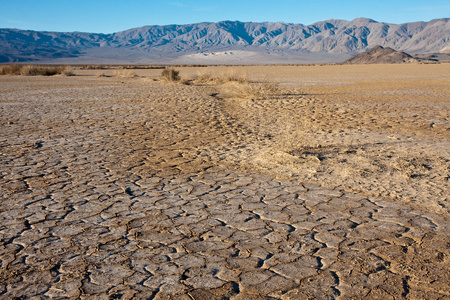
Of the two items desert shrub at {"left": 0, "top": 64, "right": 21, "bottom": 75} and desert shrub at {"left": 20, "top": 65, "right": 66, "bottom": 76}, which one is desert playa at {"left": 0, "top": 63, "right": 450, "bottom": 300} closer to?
desert shrub at {"left": 20, "top": 65, "right": 66, "bottom": 76}

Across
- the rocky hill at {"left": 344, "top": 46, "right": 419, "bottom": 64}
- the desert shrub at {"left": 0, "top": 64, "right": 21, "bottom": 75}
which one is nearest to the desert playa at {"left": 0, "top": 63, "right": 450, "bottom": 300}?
the desert shrub at {"left": 0, "top": 64, "right": 21, "bottom": 75}

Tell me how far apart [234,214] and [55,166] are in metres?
3.14

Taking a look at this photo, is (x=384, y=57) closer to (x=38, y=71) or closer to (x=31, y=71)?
(x=38, y=71)

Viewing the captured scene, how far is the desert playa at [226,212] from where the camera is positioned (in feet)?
A: 10.4

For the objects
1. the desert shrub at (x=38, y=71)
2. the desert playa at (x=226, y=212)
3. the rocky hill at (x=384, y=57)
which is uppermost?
the desert playa at (x=226, y=212)

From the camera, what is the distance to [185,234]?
398 centimetres

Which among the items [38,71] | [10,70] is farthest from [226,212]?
[10,70]

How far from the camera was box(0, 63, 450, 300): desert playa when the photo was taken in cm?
316

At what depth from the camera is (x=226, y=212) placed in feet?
14.9

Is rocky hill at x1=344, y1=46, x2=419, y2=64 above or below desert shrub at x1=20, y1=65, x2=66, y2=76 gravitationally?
below

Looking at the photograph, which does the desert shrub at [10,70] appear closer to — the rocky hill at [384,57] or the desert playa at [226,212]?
the desert playa at [226,212]

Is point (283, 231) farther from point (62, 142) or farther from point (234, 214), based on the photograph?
point (62, 142)

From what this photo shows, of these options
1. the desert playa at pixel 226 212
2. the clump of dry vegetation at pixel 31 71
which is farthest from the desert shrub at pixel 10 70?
the desert playa at pixel 226 212

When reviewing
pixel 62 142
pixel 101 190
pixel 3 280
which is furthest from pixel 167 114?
pixel 3 280
